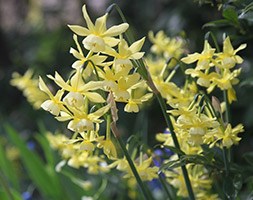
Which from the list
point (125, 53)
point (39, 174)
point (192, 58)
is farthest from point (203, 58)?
point (39, 174)

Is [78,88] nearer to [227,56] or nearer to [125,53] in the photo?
[125,53]

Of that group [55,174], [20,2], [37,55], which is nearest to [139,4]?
[37,55]

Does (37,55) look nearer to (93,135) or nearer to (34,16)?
(34,16)

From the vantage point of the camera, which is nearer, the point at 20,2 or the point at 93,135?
the point at 93,135

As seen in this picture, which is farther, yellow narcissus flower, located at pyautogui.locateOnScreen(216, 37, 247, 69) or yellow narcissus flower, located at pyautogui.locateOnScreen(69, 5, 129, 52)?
yellow narcissus flower, located at pyautogui.locateOnScreen(216, 37, 247, 69)

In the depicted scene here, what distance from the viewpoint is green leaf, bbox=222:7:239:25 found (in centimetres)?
88

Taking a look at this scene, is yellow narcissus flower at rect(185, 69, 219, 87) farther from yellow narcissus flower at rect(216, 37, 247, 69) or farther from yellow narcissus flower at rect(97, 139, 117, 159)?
yellow narcissus flower at rect(97, 139, 117, 159)

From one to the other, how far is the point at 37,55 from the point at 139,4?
625 millimetres

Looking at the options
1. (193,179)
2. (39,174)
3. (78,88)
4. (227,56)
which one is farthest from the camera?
(39,174)

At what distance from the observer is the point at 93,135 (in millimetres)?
796

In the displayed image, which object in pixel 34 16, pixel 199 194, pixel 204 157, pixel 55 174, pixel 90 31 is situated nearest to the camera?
pixel 90 31

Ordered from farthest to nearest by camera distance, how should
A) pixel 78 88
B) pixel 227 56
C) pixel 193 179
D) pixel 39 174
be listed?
pixel 39 174 → pixel 193 179 → pixel 227 56 → pixel 78 88

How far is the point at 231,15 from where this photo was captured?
2.93ft

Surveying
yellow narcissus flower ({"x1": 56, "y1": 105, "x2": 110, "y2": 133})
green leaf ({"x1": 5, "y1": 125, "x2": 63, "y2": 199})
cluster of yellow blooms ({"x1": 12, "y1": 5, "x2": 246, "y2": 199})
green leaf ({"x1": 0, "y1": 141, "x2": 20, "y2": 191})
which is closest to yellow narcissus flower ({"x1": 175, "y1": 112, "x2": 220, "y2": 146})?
cluster of yellow blooms ({"x1": 12, "y1": 5, "x2": 246, "y2": 199})
